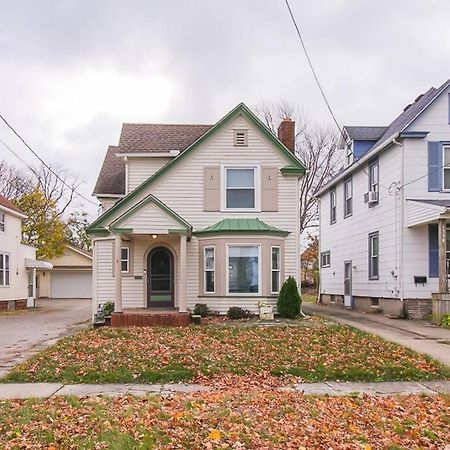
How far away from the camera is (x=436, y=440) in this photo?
19.4 feet

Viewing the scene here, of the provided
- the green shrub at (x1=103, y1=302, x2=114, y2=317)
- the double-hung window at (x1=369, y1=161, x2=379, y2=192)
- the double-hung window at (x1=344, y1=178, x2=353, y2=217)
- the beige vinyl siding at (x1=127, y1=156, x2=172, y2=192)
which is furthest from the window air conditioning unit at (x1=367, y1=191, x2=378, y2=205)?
the green shrub at (x1=103, y1=302, x2=114, y2=317)

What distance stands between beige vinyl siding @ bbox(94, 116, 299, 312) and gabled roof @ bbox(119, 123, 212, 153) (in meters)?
1.71

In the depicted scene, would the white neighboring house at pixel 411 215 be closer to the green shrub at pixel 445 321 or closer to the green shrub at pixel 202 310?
the green shrub at pixel 445 321

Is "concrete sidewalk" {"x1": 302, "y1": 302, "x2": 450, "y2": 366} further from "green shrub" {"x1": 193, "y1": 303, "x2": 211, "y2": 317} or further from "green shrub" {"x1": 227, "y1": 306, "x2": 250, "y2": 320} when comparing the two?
"green shrub" {"x1": 193, "y1": 303, "x2": 211, "y2": 317}

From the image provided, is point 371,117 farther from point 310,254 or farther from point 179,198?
point 179,198

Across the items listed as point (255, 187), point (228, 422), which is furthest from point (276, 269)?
point (228, 422)

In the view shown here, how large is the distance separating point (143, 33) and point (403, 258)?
11587 mm

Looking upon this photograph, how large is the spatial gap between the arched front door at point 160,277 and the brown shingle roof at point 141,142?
10.7ft

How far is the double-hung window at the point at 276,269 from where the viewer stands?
1808 centimetres

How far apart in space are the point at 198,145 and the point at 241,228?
3142mm

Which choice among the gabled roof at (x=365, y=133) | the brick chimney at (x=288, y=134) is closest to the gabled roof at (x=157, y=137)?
the brick chimney at (x=288, y=134)

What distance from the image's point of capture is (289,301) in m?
17.4

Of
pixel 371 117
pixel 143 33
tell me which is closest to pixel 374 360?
pixel 143 33

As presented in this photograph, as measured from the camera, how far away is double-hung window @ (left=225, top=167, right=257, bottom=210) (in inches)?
737
